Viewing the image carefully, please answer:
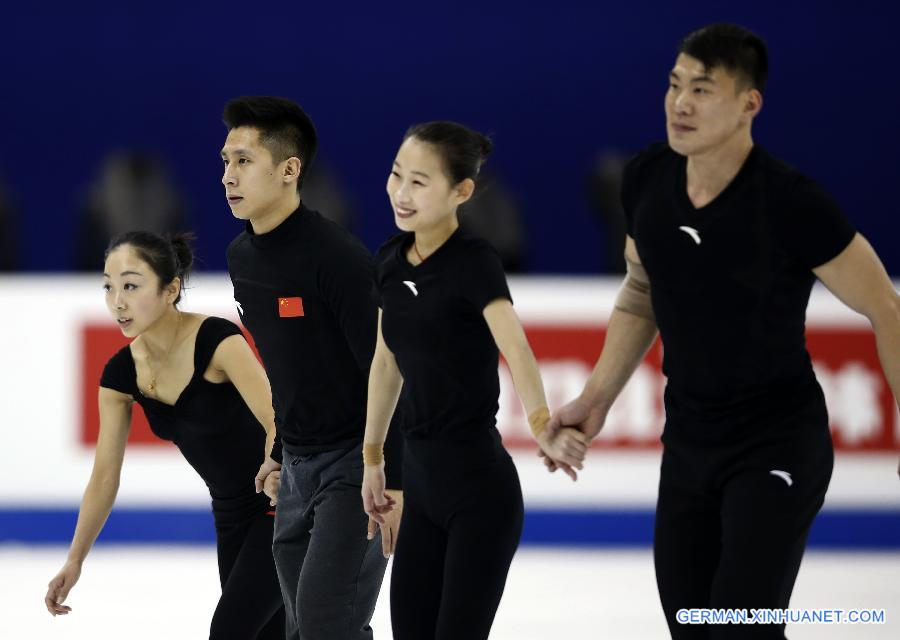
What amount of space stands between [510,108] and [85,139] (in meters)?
2.91

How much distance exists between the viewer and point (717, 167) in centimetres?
297

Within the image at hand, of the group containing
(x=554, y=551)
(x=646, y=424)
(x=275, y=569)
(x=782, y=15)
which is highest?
(x=782, y=15)

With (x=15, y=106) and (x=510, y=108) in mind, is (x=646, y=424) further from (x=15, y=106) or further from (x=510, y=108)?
(x=15, y=106)

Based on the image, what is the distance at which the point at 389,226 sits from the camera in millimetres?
10102

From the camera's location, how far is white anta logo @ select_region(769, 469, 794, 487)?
2902 millimetres

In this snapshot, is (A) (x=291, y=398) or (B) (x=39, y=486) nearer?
(A) (x=291, y=398)

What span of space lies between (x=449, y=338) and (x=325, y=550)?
58cm

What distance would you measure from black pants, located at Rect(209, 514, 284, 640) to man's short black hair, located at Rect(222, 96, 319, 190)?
2.89 feet

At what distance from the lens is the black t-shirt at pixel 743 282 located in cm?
287

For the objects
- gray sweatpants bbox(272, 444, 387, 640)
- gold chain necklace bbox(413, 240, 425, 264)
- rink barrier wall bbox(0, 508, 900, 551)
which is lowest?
rink barrier wall bbox(0, 508, 900, 551)

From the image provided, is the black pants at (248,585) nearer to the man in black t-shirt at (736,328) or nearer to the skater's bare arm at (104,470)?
the skater's bare arm at (104,470)

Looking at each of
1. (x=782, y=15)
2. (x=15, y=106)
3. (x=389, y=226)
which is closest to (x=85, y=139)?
(x=15, y=106)

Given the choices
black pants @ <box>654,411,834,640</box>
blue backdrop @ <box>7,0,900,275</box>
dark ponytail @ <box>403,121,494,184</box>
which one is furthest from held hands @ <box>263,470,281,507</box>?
blue backdrop @ <box>7,0,900,275</box>

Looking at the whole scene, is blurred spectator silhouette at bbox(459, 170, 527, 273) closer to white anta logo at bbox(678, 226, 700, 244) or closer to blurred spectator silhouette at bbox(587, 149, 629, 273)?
blurred spectator silhouette at bbox(587, 149, 629, 273)
